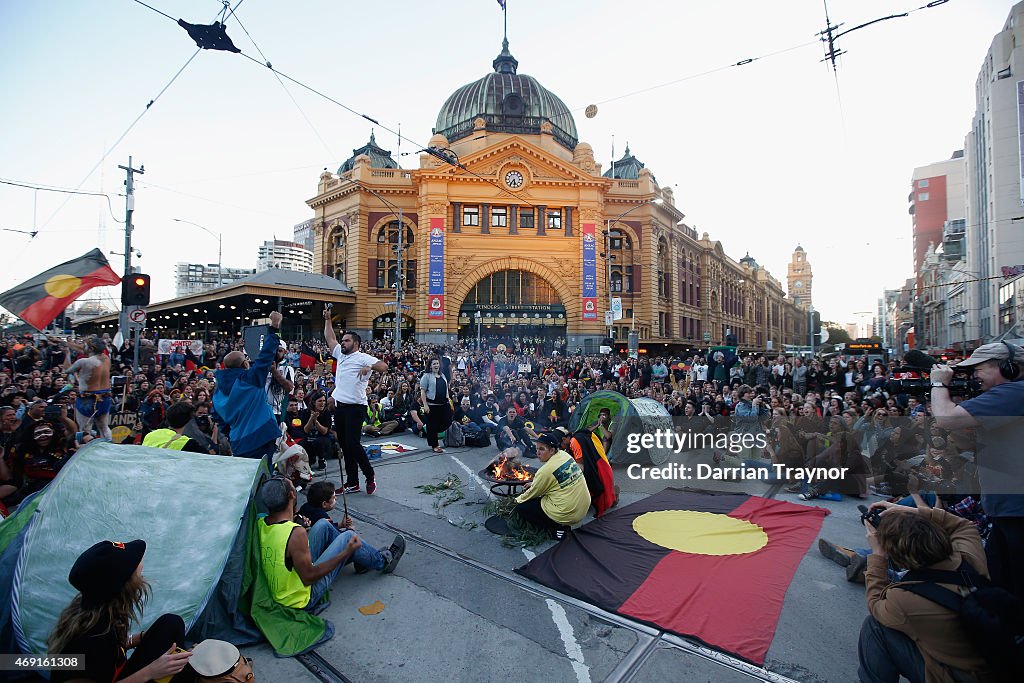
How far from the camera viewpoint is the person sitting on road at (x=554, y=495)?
Result: 17.9 feet

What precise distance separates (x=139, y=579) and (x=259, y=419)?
11.0 feet

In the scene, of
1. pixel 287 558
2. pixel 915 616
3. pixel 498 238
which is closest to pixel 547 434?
pixel 287 558

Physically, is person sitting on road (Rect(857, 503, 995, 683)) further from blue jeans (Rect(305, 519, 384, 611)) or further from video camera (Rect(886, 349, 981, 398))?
blue jeans (Rect(305, 519, 384, 611))

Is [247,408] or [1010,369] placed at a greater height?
[1010,369]

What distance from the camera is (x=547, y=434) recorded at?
5711 millimetres

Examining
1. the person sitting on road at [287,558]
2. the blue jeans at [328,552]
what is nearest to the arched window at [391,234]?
the blue jeans at [328,552]

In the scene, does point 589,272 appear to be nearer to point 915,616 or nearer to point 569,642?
point 569,642

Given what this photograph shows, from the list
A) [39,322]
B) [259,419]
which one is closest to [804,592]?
[259,419]

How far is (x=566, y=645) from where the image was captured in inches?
139

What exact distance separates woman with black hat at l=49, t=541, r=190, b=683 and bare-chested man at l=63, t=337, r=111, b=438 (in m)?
7.21

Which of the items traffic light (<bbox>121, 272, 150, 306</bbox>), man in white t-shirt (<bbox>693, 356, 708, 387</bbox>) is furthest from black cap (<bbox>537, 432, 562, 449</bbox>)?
man in white t-shirt (<bbox>693, 356, 708, 387</bbox>)

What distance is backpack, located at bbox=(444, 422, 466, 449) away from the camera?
10.6 metres

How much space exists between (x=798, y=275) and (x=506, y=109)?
389ft

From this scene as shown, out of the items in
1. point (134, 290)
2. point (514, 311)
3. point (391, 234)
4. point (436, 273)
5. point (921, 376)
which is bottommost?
point (921, 376)
